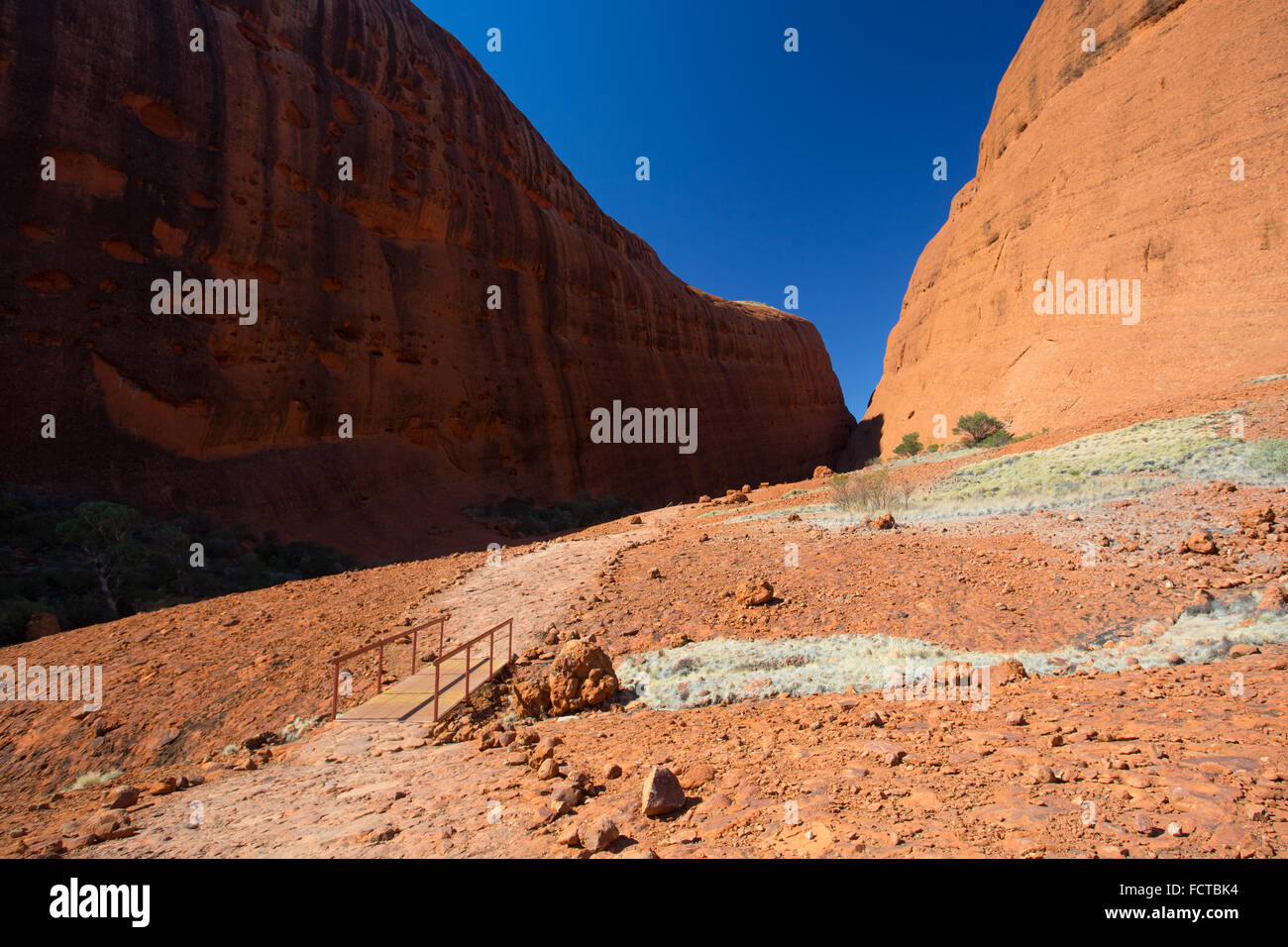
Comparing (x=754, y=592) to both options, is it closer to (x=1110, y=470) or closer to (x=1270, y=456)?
(x=1110, y=470)

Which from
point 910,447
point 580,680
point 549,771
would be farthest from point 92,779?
point 910,447

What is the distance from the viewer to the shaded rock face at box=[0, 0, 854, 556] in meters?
15.6

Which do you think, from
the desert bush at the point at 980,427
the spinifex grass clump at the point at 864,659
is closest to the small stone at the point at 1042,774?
the spinifex grass clump at the point at 864,659

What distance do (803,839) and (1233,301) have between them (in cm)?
2229

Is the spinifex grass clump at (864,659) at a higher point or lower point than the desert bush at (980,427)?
lower

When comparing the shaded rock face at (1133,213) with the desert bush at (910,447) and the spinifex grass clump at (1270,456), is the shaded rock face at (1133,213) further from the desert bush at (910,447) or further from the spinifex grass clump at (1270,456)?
the spinifex grass clump at (1270,456)

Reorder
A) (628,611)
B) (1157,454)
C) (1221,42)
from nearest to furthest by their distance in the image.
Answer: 1. (628,611)
2. (1157,454)
3. (1221,42)

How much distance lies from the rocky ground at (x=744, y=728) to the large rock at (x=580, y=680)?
0.09 meters

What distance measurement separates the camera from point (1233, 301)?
16516 mm

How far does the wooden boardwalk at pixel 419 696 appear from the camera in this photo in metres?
5.71

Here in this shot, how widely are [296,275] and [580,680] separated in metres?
20.1
